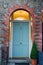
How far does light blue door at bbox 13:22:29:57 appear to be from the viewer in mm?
14117

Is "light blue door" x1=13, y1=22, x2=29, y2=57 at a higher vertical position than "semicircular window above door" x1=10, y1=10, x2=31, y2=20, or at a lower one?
lower

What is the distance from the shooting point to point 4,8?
521 inches

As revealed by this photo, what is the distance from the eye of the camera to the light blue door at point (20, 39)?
14.1 m

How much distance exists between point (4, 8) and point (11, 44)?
8.05 ft

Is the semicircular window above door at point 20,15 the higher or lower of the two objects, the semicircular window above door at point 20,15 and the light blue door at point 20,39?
the higher

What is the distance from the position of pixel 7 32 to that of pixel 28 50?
2.00m

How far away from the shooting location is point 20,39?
14.2 meters

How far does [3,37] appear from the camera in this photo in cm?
1316

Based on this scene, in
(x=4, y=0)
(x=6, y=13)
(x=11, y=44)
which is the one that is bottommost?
(x=11, y=44)

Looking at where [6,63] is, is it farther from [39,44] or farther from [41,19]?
[41,19]

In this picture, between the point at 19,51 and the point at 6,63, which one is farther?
the point at 19,51

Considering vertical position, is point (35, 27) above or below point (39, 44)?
above

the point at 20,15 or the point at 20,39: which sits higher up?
the point at 20,15

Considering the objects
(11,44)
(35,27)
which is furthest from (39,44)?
(11,44)
